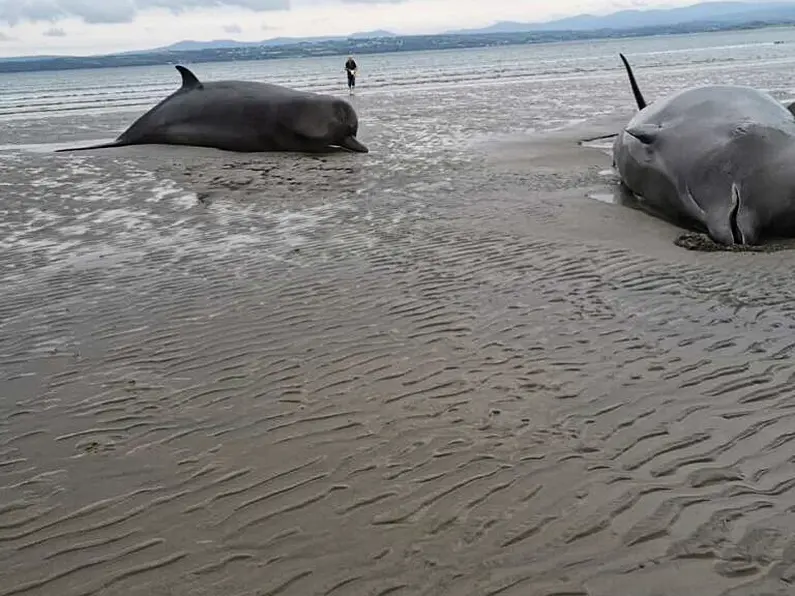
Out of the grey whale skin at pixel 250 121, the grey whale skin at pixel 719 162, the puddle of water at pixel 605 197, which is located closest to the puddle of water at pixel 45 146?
the grey whale skin at pixel 250 121

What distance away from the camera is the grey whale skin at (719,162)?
22.0 ft

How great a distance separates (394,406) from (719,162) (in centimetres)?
437

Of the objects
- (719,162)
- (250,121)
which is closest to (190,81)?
(250,121)

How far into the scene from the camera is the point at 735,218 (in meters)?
6.70

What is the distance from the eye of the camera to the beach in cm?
290

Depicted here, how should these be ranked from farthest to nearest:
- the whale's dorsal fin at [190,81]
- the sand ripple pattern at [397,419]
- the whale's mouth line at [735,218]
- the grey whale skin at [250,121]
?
the whale's dorsal fin at [190,81] → the grey whale skin at [250,121] → the whale's mouth line at [735,218] → the sand ripple pattern at [397,419]

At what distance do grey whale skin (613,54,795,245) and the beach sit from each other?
40 cm

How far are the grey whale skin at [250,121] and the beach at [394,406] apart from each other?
505 cm

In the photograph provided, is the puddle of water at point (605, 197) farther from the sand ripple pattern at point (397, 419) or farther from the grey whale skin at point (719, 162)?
the sand ripple pattern at point (397, 419)

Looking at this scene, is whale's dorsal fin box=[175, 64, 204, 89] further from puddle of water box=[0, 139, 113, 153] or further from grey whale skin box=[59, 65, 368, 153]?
puddle of water box=[0, 139, 113, 153]

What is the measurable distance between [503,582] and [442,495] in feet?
1.93

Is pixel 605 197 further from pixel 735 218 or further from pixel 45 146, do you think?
pixel 45 146

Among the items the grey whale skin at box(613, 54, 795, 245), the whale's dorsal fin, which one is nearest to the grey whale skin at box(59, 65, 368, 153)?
the whale's dorsal fin

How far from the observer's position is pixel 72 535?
10.1 feet
